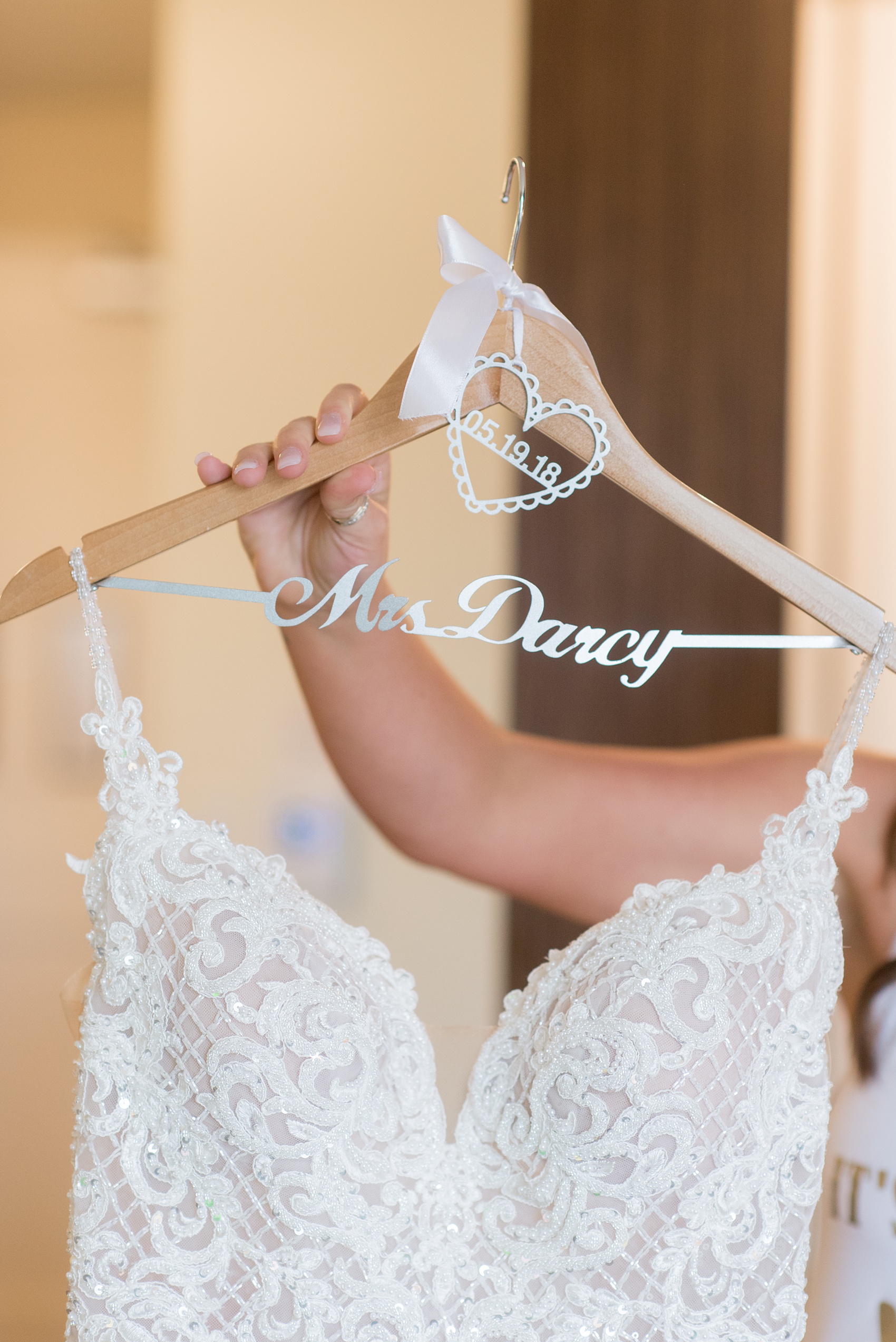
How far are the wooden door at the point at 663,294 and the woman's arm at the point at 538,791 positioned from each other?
2.66 feet

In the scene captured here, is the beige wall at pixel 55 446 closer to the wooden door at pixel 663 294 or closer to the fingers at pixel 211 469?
the wooden door at pixel 663 294

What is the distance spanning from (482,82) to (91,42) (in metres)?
0.95

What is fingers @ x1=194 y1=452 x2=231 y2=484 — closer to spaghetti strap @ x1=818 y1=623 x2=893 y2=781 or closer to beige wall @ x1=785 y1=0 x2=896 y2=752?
spaghetti strap @ x1=818 y1=623 x2=893 y2=781

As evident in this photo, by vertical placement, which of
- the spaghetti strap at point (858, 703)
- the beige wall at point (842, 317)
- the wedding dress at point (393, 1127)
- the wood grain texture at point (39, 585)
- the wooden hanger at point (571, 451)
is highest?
the beige wall at point (842, 317)

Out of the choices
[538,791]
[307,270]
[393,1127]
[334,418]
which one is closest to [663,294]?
[307,270]

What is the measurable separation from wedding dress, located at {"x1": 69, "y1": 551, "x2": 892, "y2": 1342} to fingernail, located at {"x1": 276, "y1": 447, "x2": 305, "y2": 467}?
0.55ft

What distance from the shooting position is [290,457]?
32.0 inches

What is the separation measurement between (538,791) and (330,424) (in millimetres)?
523

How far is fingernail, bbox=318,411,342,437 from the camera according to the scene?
2.68ft

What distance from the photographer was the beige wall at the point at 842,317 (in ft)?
6.55

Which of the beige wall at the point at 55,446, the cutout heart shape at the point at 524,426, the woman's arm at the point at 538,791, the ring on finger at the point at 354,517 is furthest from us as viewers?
the beige wall at the point at 55,446

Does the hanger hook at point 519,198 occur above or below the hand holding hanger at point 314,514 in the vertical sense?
above

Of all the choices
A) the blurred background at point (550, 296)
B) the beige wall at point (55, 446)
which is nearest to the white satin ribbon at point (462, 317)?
the blurred background at point (550, 296)

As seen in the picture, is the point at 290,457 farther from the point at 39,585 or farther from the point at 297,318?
the point at 297,318
